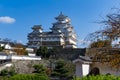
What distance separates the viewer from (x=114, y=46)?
7.04m

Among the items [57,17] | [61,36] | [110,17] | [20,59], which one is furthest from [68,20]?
[110,17]

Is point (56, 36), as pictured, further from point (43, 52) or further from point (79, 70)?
point (79, 70)

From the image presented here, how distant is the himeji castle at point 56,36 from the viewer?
63375 mm

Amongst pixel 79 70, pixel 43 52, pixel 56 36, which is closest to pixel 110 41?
pixel 79 70

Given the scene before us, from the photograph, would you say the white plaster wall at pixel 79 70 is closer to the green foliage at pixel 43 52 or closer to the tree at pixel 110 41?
the tree at pixel 110 41

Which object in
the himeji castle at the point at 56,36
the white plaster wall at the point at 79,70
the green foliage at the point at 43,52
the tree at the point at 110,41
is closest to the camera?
the tree at the point at 110,41

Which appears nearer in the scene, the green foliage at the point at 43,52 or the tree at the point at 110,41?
the tree at the point at 110,41

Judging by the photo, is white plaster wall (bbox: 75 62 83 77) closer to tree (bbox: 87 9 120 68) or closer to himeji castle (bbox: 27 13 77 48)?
tree (bbox: 87 9 120 68)

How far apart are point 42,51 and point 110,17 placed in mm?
44894

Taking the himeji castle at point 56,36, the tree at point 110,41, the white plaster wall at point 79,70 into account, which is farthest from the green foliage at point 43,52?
the tree at point 110,41

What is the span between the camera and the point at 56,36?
208 feet

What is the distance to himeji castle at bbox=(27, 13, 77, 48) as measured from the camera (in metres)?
63.4

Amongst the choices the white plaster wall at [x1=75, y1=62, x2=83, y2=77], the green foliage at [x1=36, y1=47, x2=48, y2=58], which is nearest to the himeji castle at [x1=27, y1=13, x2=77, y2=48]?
the green foliage at [x1=36, y1=47, x2=48, y2=58]

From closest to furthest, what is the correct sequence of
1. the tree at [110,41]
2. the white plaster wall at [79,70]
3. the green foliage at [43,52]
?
the tree at [110,41]
the white plaster wall at [79,70]
the green foliage at [43,52]
